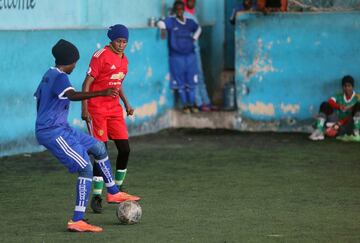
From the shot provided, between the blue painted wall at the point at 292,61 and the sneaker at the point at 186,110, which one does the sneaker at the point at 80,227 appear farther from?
the sneaker at the point at 186,110

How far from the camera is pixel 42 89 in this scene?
9000 millimetres

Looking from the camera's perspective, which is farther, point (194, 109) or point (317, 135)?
point (194, 109)

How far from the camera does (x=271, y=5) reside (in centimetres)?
1753

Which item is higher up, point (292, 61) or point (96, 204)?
point (292, 61)

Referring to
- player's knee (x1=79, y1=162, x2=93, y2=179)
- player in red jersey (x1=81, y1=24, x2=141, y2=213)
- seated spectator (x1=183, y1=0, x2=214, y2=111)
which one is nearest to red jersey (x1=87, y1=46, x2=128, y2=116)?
player in red jersey (x1=81, y1=24, x2=141, y2=213)

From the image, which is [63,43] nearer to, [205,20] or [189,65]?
[189,65]

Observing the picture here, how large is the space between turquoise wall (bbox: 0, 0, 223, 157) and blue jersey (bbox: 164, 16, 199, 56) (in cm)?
19

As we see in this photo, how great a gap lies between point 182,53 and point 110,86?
7028 mm

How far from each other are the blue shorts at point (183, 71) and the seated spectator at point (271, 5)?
1.49m

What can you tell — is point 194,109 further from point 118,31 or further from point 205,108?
point 118,31

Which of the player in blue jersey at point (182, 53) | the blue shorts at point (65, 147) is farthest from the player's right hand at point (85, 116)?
the player in blue jersey at point (182, 53)

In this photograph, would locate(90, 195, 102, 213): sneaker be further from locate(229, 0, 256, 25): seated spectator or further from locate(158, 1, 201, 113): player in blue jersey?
locate(229, 0, 256, 25): seated spectator

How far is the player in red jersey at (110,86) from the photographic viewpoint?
419 inches

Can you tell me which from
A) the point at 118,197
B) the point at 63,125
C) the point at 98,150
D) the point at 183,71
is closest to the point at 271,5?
the point at 183,71
